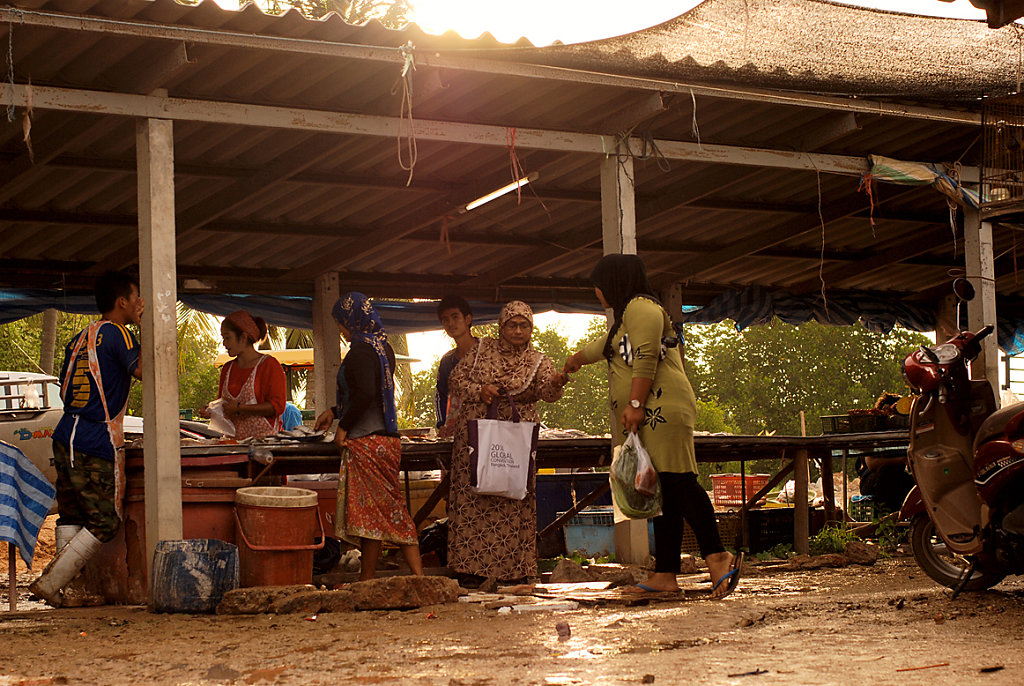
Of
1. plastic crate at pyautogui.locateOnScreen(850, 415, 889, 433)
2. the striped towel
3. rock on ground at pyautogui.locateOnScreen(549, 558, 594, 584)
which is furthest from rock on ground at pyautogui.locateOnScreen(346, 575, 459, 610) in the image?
plastic crate at pyautogui.locateOnScreen(850, 415, 889, 433)

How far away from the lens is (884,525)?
9.38 meters

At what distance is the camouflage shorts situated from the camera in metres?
6.20

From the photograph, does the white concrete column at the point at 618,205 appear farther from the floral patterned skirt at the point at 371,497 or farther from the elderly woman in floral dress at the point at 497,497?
the floral patterned skirt at the point at 371,497

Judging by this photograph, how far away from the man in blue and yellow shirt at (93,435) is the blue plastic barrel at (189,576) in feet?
1.87

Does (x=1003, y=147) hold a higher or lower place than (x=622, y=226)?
higher

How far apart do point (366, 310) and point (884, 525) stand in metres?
5.18

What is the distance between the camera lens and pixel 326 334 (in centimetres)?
1149

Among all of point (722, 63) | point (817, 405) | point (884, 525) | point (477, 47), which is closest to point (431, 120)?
point (477, 47)

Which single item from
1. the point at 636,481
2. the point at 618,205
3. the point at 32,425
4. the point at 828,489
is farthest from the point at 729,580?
the point at 32,425

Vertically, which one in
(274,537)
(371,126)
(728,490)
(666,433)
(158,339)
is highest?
(371,126)

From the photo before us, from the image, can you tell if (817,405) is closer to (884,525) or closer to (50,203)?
(884,525)

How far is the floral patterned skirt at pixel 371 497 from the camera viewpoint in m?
6.41

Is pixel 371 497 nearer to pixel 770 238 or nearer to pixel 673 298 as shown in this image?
pixel 770 238

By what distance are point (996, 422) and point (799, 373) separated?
33.7 m
